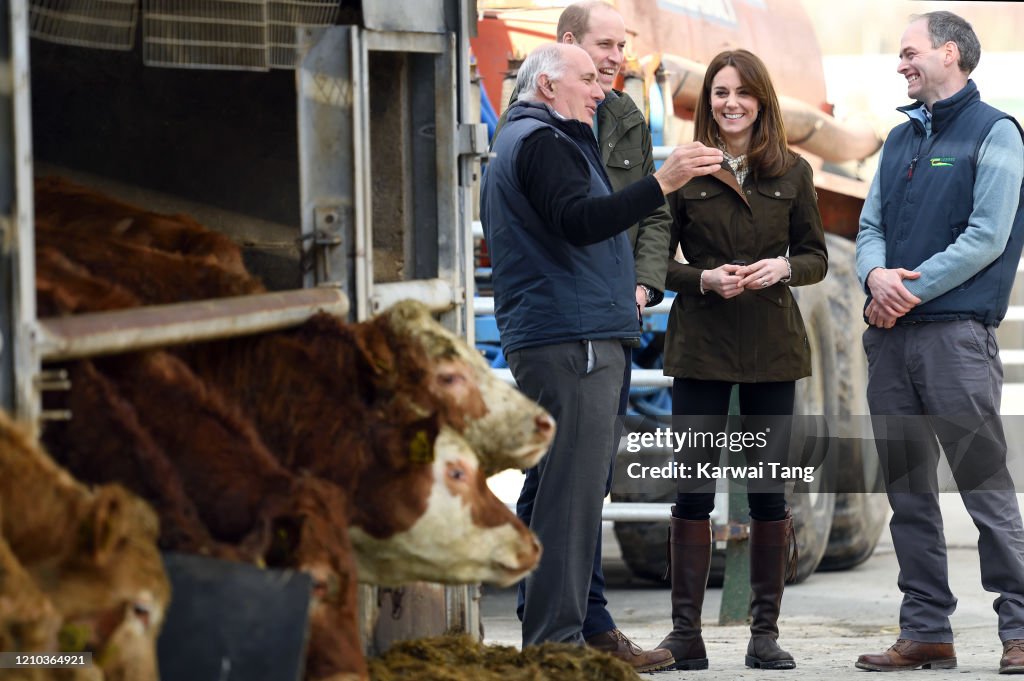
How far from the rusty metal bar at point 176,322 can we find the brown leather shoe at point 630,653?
1.65 meters

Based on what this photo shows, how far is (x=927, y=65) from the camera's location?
17.5 ft

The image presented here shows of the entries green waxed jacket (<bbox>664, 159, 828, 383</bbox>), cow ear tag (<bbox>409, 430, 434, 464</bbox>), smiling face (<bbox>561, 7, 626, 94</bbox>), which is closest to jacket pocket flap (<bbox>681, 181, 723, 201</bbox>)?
green waxed jacket (<bbox>664, 159, 828, 383</bbox>)

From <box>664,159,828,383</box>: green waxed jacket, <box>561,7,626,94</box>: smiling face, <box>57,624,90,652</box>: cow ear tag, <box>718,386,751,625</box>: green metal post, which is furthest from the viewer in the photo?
<box>718,386,751,625</box>: green metal post

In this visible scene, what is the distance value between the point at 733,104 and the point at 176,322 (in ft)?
8.01

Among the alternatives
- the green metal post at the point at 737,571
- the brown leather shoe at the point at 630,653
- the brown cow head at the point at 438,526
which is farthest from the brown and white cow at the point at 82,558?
the green metal post at the point at 737,571

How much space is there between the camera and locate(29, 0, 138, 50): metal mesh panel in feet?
12.5

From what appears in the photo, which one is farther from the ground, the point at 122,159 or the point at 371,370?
the point at 122,159

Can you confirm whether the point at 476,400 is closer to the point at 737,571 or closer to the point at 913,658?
the point at 913,658

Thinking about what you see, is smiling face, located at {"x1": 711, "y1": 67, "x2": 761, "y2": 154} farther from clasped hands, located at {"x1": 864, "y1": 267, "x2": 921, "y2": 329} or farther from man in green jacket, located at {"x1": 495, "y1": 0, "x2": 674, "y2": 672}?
clasped hands, located at {"x1": 864, "y1": 267, "x2": 921, "y2": 329}

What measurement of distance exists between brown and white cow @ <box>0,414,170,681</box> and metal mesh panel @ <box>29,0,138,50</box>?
45.4 inches

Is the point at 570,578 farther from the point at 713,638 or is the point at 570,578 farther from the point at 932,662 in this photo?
the point at 713,638

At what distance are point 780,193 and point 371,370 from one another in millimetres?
2083

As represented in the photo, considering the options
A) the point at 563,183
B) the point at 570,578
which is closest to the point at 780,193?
the point at 563,183

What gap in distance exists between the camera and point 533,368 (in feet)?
15.1
